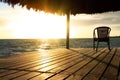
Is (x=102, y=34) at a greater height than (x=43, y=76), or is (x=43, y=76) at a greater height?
(x=102, y=34)

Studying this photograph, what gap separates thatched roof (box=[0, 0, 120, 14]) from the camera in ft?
22.1

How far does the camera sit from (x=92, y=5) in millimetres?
7488

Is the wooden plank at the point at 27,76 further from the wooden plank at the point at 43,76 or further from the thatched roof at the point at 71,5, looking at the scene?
the thatched roof at the point at 71,5

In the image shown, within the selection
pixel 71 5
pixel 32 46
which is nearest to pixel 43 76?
pixel 71 5

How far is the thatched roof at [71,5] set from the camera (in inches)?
265

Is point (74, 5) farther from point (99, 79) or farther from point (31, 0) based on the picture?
point (99, 79)

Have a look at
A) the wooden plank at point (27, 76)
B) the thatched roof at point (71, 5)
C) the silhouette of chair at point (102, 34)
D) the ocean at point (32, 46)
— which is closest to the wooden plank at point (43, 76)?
the wooden plank at point (27, 76)

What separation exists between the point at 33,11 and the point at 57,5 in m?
0.72

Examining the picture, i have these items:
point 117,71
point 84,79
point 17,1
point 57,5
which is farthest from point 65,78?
point 57,5

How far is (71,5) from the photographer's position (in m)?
7.39

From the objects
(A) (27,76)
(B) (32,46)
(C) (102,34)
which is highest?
(C) (102,34)

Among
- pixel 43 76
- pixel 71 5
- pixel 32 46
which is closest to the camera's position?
pixel 43 76

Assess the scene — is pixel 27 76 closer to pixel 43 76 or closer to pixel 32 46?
pixel 43 76

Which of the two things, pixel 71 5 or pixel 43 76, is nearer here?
pixel 43 76
